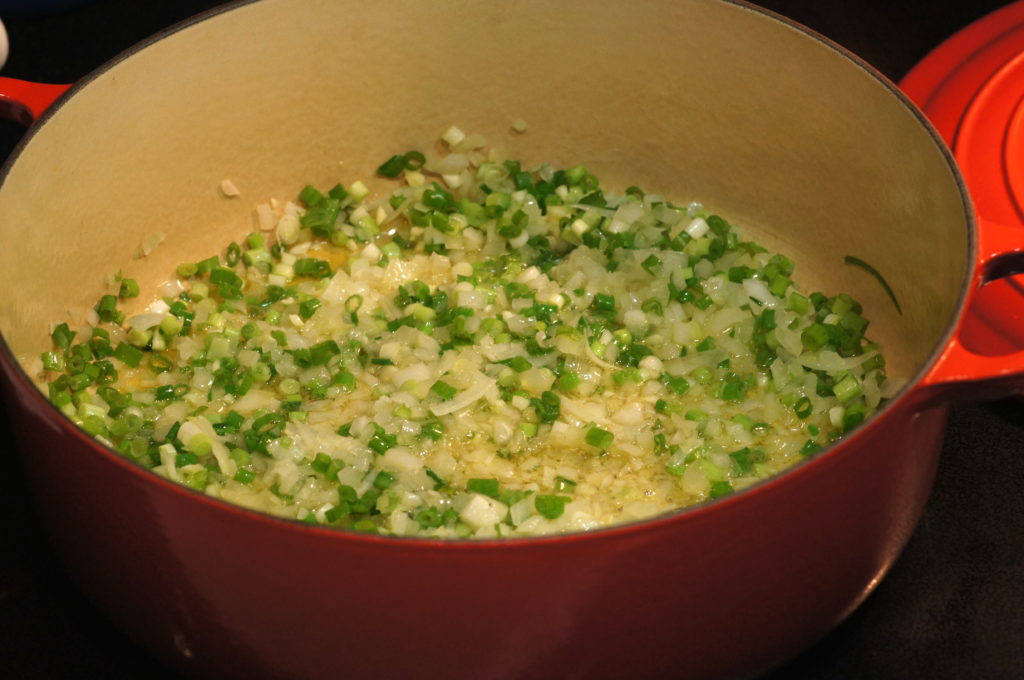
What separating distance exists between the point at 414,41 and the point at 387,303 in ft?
1.07

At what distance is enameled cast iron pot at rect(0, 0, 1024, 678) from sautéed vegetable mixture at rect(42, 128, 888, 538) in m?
0.06

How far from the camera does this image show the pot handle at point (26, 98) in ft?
3.73

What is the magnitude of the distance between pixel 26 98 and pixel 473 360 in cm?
53

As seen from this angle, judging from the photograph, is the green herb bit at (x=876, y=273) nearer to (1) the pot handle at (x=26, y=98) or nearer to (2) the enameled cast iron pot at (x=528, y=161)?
(2) the enameled cast iron pot at (x=528, y=161)

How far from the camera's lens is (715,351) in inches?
50.1

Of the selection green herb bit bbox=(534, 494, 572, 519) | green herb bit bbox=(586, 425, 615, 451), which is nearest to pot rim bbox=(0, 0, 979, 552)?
green herb bit bbox=(534, 494, 572, 519)

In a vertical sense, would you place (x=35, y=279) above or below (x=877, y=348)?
above

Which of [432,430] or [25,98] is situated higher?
[25,98]

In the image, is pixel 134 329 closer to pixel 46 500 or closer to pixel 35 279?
pixel 35 279

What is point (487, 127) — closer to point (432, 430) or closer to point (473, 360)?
point (473, 360)

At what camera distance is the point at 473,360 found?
4.12 feet

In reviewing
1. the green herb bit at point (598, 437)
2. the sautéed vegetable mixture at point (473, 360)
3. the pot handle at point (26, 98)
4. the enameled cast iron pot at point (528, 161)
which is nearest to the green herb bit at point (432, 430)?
the sautéed vegetable mixture at point (473, 360)

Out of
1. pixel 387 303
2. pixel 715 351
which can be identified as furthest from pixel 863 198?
pixel 387 303

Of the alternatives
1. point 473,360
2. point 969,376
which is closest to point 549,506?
point 473,360
